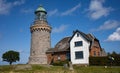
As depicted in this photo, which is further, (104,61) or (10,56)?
(10,56)

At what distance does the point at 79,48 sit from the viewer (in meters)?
48.2

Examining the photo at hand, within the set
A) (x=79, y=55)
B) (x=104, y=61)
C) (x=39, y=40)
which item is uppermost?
(x=39, y=40)

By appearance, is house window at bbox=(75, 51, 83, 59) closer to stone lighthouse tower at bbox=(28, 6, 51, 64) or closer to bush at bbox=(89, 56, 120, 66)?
bush at bbox=(89, 56, 120, 66)

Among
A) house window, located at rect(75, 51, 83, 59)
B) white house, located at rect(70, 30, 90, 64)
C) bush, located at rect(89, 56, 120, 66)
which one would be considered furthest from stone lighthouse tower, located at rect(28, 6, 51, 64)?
bush, located at rect(89, 56, 120, 66)

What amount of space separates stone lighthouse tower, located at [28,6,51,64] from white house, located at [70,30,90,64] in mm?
9406

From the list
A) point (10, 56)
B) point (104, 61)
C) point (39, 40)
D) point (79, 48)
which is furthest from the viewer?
point (10, 56)

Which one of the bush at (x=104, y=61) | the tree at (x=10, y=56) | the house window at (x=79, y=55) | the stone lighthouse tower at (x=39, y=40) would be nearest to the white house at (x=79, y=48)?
the house window at (x=79, y=55)

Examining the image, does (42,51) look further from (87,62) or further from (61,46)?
(87,62)

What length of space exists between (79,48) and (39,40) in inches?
492

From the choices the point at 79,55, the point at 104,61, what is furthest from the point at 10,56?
the point at 104,61

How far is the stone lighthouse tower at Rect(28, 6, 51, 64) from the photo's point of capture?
180 ft

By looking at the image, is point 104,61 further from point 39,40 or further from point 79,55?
point 39,40

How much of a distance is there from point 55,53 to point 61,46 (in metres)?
2.50

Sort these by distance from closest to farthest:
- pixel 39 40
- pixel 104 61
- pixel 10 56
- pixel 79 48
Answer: pixel 104 61, pixel 79 48, pixel 39 40, pixel 10 56
